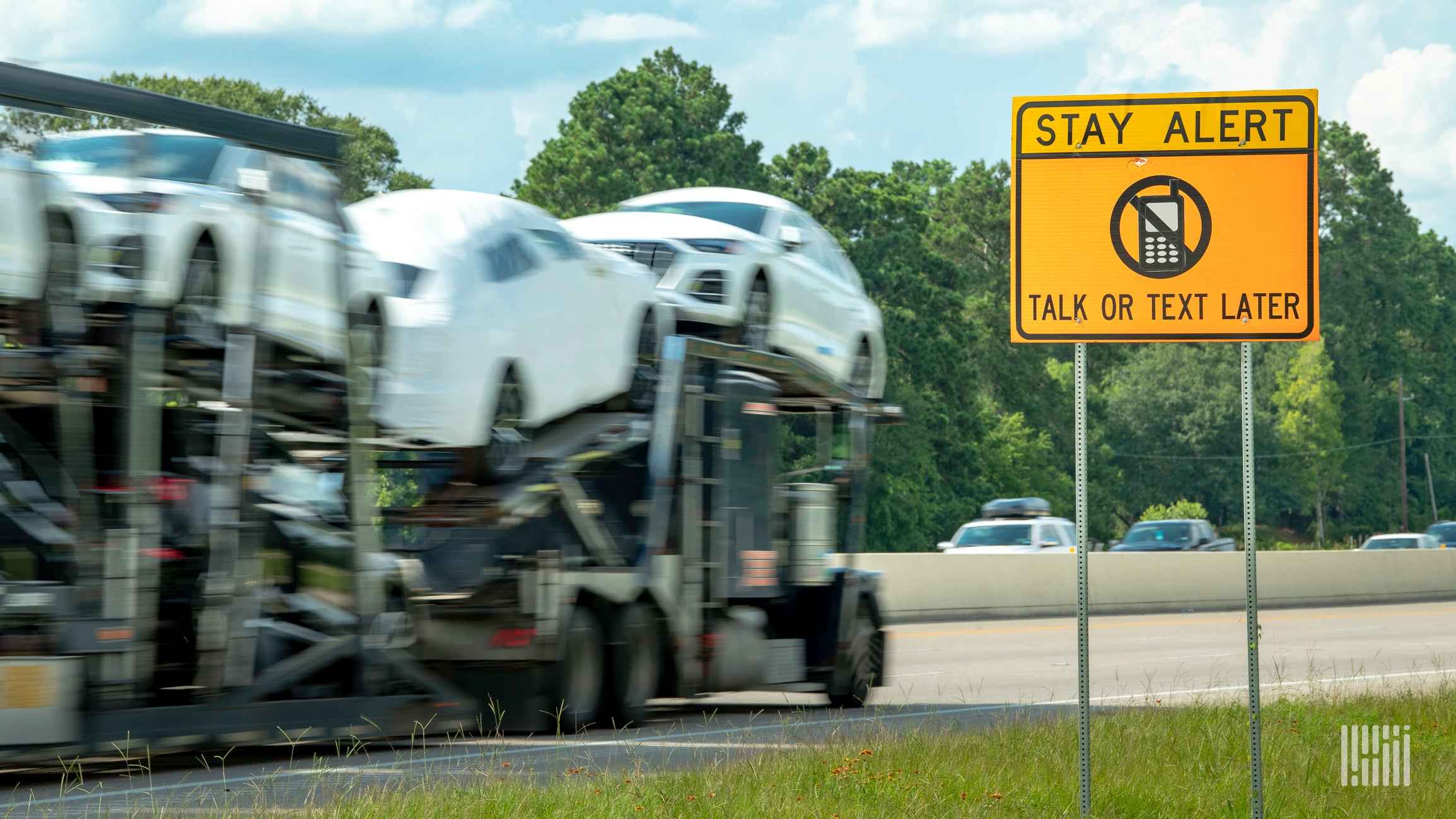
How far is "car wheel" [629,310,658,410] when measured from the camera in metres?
12.6

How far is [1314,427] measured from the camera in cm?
10581

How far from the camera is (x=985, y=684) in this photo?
54.8ft

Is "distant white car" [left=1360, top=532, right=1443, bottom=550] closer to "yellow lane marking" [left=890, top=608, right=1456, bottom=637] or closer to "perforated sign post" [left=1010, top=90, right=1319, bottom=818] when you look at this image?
"yellow lane marking" [left=890, top=608, right=1456, bottom=637]

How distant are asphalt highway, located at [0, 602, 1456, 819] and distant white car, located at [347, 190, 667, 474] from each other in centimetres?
196

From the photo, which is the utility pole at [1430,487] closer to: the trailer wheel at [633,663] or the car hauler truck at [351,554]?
the car hauler truck at [351,554]

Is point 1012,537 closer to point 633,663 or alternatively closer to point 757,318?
point 757,318

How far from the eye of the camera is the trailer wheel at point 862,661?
14.4m

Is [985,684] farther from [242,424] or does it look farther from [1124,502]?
[1124,502]

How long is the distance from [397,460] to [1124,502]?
95.8 m

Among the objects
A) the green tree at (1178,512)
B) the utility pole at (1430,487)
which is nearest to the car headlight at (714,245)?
the green tree at (1178,512)

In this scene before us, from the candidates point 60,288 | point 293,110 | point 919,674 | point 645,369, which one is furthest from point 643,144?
point 60,288

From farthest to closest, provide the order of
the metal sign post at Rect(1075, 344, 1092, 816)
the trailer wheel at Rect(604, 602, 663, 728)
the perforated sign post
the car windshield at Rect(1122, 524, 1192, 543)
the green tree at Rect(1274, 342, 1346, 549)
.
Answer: the green tree at Rect(1274, 342, 1346, 549), the car windshield at Rect(1122, 524, 1192, 543), the trailer wheel at Rect(604, 602, 663, 728), the perforated sign post, the metal sign post at Rect(1075, 344, 1092, 816)

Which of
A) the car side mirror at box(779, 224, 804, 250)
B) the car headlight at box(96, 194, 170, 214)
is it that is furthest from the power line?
the car headlight at box(96, 194, 170, 214)

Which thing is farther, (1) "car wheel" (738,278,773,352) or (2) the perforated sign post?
(1) "car wheel" (738,278,773,352)
